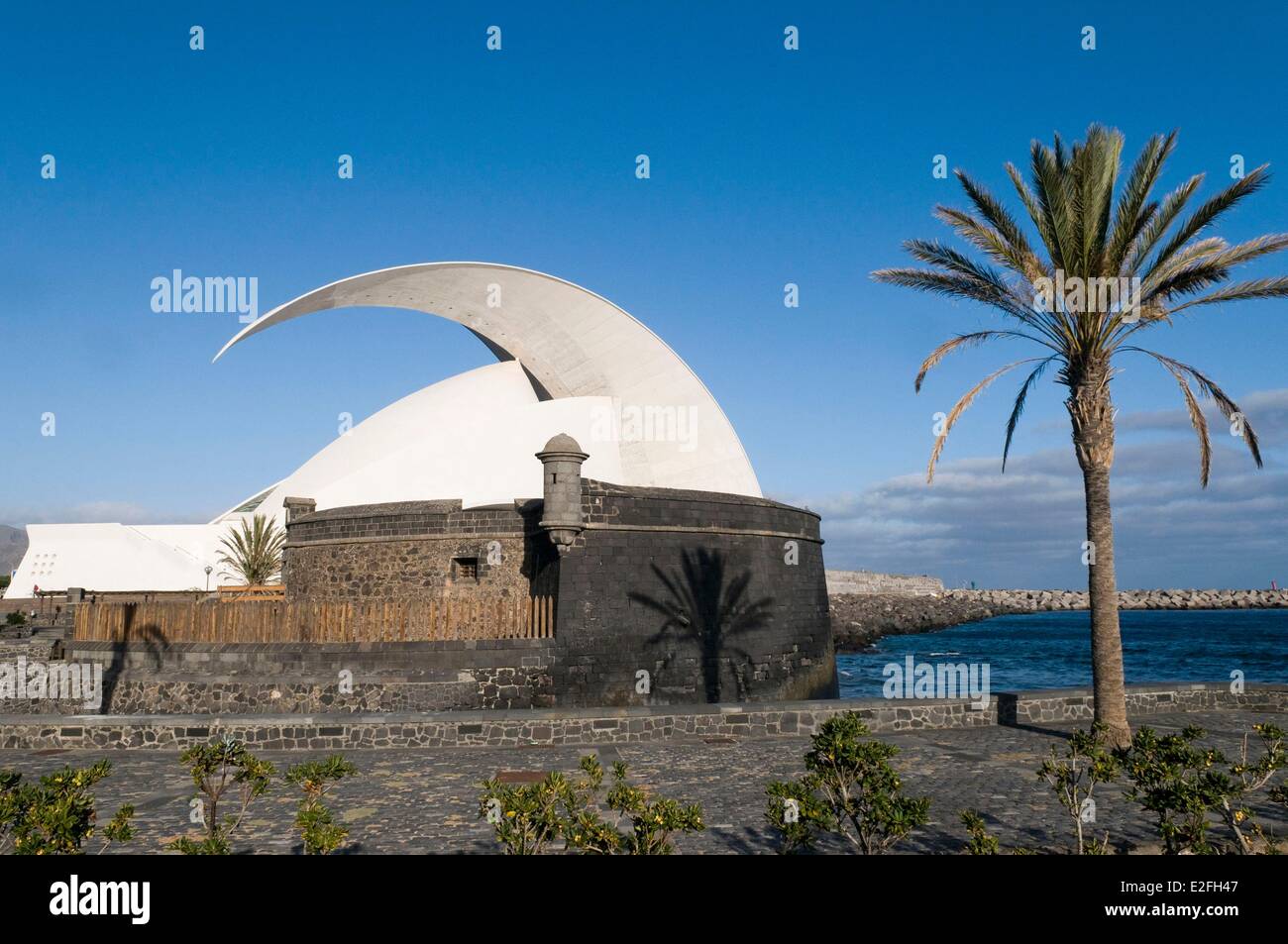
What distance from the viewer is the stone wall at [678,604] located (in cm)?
1525

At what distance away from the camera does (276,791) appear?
784 cm

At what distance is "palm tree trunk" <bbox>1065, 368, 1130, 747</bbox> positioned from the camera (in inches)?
416

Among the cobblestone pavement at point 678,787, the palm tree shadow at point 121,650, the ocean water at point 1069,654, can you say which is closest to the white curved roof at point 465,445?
the palm tree shadow at point 121,650

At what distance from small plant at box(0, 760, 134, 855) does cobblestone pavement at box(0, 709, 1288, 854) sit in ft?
5.90

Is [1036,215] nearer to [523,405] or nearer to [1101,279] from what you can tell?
[1101,279]

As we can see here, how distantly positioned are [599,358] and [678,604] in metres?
12.0

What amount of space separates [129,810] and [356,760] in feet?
17.0

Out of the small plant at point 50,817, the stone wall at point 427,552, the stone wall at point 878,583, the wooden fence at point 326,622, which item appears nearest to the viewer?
the small plant at point 50,817

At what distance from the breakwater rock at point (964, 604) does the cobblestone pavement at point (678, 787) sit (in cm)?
3665

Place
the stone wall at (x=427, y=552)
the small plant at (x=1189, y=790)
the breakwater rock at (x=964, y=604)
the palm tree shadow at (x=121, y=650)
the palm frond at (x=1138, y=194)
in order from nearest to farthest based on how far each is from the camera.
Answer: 1. the small plant at (x=1189, y=790)
2. the palm frond at (x=1138, y=194)
3. the palm tree shadow at (x=121, y=650)
4. the stone wall at (x=427, y=552)
5. the breakwater rock at (x=964, y=604)

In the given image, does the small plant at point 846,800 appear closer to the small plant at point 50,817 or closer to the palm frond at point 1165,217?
the small plant at point 50,817

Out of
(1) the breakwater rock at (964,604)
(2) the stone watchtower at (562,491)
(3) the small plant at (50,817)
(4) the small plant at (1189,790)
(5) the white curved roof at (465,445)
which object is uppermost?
(5) the white curved roof at (465,445)

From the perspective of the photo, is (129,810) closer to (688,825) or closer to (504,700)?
(688,825)
